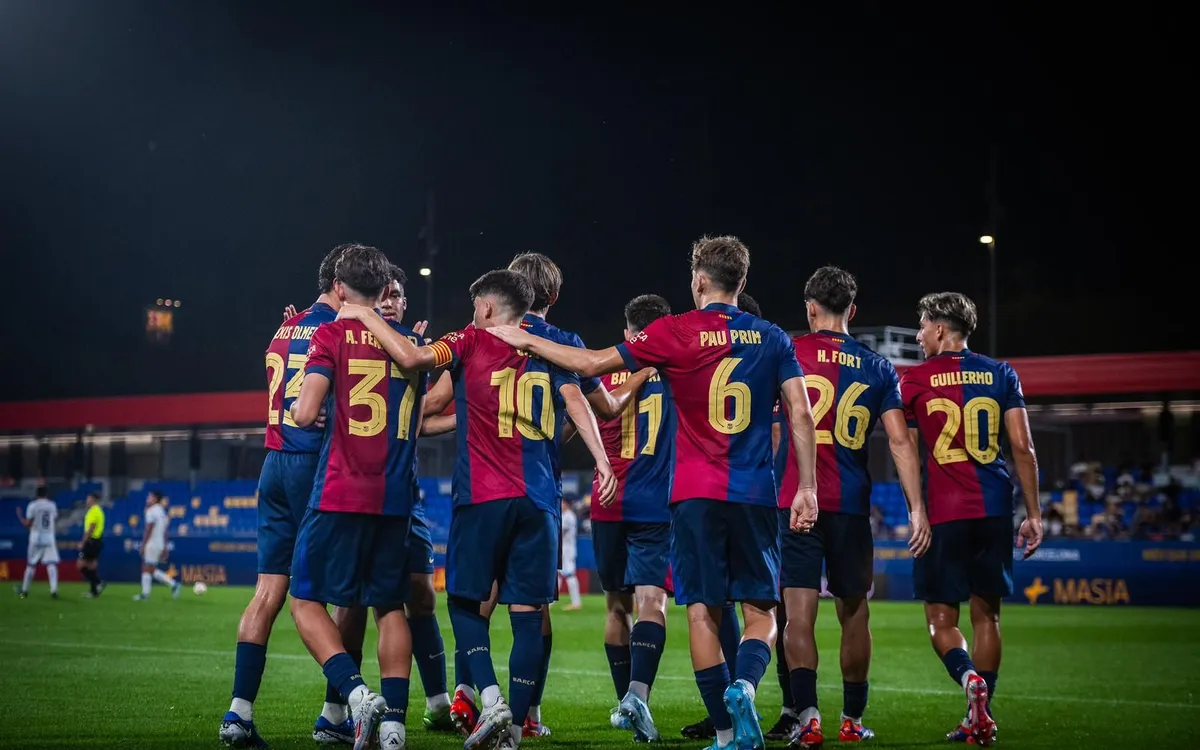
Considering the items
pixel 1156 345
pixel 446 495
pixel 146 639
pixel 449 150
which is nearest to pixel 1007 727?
pixel 146 639

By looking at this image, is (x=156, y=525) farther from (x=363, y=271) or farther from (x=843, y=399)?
(x=843, y=399)

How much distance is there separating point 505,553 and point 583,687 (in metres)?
4.36

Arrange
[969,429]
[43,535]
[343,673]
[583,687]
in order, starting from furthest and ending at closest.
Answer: [43,535]
[583,687]
[969,429]
[343,673]

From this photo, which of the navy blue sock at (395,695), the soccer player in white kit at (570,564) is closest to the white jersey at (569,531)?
the soccer player in white kit at (570,564)

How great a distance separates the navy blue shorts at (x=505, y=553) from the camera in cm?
603

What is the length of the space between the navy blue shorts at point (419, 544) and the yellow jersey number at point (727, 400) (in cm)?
168

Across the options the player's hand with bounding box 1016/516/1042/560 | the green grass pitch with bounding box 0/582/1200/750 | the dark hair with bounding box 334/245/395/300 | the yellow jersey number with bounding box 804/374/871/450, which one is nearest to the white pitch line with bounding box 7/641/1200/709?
the green grass pitch with bounding box 0/582/1200/750

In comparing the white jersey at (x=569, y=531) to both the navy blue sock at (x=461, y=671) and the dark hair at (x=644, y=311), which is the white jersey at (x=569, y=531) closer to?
the dark hair at (x=644, y=311)

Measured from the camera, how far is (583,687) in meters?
10.1

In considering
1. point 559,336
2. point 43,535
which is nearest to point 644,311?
point 559,336

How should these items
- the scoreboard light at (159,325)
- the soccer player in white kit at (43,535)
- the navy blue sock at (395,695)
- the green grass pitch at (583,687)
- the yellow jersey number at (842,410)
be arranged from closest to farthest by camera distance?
the navy blue sock at (395,695), the yellow jersey number at (842,410), the green grass pitch at (583,687), the soccer player in white kit at (43,535), the scoreboard light at (159,325)

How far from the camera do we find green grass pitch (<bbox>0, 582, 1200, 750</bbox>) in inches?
283

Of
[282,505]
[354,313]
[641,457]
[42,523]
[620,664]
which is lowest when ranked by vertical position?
[620,664]

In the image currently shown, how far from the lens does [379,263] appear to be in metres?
6.30
